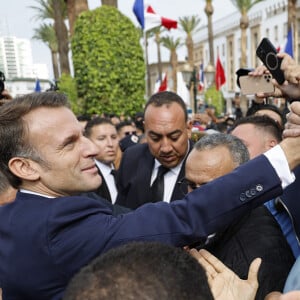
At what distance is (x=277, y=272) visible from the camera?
1582mm

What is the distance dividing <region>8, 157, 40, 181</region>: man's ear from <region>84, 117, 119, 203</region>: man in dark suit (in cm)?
274

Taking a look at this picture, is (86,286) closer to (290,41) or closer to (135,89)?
(135,89)

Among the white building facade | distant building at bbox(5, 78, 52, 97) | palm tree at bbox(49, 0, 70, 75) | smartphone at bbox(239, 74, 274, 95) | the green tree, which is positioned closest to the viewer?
smartphone at bbox(239, 74, 274, 95)

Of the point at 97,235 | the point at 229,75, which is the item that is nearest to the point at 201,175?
the point at 97,235

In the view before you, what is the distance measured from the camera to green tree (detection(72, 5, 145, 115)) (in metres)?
9.62

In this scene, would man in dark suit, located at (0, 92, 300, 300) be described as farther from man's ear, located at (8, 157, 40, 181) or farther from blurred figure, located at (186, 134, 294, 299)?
blurred figure, located at (186, 134, 294, 299)

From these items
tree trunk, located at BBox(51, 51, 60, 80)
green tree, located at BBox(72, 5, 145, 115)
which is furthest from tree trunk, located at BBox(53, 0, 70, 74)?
tree trunk, located at BBox(51, 51, 60, 80)

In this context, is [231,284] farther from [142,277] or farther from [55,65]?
[55,65]

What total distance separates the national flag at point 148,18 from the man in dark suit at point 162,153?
20.3 ft

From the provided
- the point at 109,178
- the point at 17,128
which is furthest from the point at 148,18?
the point at 17,128

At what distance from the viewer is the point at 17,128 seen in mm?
1509

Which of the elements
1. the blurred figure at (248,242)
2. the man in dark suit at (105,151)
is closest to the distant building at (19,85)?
the man in dark suit at (105,151)

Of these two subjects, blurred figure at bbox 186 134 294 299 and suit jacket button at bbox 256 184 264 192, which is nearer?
suit jacket button at bbox 256 184 264 192

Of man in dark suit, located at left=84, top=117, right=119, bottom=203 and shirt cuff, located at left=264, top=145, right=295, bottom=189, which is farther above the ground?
shirt cuff, located at left=264, top=145, right=295, bottom=189
